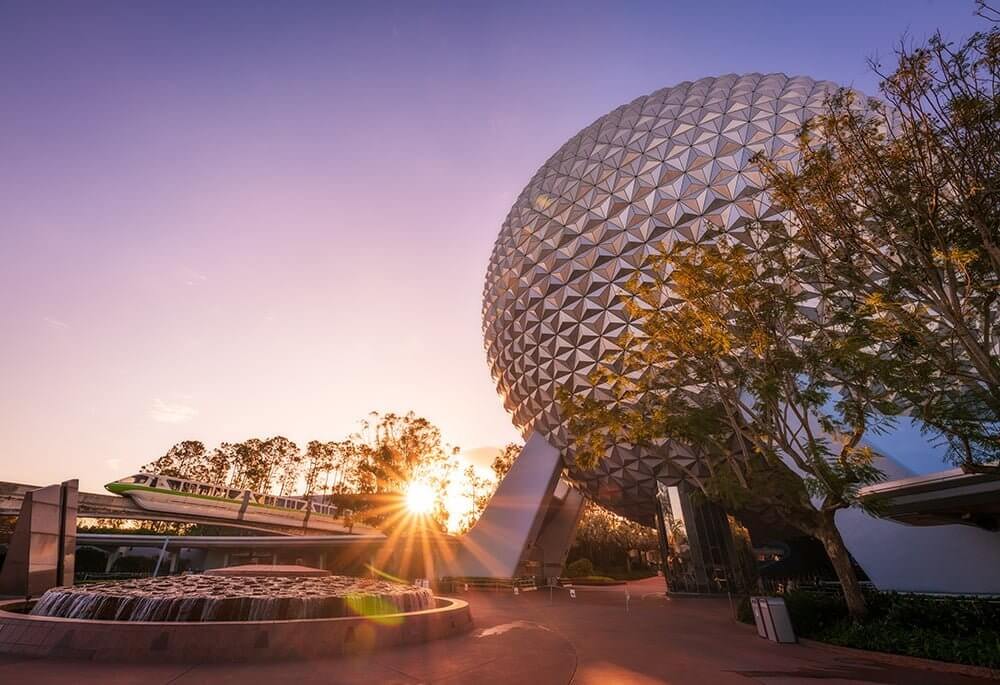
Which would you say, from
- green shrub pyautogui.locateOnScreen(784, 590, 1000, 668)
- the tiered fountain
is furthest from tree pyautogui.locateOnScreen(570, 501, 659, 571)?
the tiered fountain

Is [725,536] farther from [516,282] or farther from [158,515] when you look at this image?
A: [158,515]

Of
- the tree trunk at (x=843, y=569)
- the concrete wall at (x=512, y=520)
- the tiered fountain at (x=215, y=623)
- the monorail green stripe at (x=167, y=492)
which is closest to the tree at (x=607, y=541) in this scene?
the concrete wall at (x=512, y=520)

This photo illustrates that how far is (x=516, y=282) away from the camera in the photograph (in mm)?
23453

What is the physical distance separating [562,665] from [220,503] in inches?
1242

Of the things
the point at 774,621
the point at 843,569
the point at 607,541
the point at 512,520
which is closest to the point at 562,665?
the point at 774,621

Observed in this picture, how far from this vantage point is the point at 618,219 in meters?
20.0

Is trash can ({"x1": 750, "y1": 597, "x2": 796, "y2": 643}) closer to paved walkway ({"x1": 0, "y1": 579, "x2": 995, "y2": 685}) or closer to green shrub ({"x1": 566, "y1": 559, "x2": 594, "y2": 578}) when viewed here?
paved walkway ({"x1": 0, "y1": 579, "x2": 995, "y2": 685})

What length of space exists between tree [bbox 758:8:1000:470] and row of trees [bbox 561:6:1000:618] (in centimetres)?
3

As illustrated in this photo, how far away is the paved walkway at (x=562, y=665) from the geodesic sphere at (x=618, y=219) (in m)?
10.7

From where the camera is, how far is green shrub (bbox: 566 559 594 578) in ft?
122

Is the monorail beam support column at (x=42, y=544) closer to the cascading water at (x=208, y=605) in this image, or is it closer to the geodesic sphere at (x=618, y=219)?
the cascading water at (x=208, y=605)

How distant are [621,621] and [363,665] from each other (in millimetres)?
8619

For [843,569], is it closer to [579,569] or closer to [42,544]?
[42,544]

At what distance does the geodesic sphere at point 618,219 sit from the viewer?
60.1 feet
